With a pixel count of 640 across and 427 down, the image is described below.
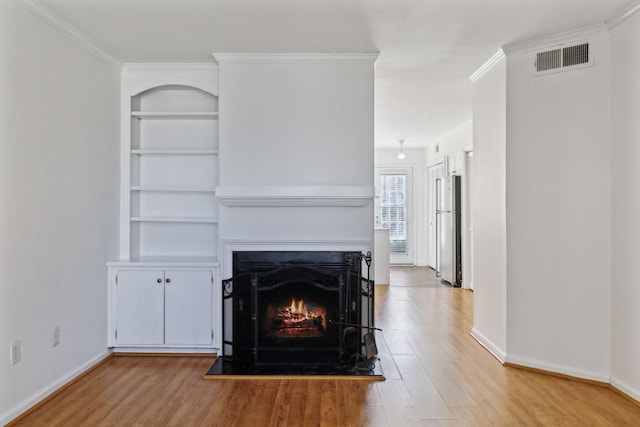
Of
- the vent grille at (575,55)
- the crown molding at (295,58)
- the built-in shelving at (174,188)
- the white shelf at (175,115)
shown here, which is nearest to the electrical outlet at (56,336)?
the built-in shelving at (174,188)

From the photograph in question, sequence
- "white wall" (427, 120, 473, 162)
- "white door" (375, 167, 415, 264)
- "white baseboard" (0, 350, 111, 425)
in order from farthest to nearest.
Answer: "white door" (375, 167, 415, 264)
"white wall" (427, 120, 473, 162)
"white baseboard" (0, 350, 111, 425)

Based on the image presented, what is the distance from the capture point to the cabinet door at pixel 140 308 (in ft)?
12.2

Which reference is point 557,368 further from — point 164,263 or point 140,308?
point 140,308

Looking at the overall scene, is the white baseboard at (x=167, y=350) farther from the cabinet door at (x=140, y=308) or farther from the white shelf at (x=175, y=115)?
the white shelf at (x=175, y=115)

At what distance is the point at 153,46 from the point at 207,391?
261 centimetres

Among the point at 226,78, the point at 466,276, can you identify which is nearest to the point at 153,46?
the point at 226,78

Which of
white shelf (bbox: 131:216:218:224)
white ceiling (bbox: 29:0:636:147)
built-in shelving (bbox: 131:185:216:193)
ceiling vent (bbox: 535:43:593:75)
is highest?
white ceiling (bbox: 29:0:636:147)

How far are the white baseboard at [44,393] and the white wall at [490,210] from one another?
10.6 ft

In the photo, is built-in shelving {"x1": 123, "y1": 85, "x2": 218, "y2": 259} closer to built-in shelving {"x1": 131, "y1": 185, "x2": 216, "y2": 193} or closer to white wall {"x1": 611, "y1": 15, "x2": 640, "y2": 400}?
built-in shelving {"x1": 131, "y1": 185, "x2": 216, "y2": 193}

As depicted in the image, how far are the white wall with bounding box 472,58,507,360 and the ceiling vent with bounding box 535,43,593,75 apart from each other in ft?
0.89

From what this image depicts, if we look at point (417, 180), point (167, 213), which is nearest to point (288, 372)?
point (167, 213)

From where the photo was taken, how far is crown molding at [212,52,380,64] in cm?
369

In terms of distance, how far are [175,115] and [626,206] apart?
3.55 m

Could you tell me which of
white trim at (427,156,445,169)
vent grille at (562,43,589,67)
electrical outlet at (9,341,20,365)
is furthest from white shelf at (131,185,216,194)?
white trim at (427,156,445,169)
